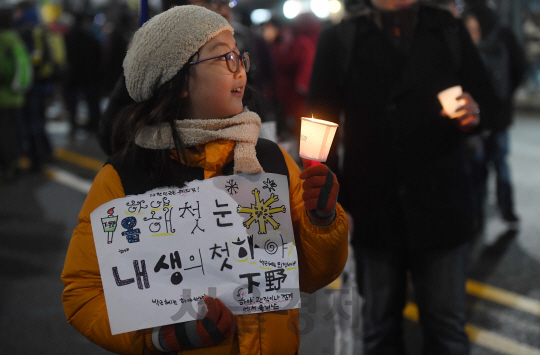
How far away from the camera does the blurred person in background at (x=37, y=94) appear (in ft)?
25.4

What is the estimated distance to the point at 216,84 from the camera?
1.53 meters

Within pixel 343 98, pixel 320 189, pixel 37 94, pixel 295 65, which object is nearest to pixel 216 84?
pixel 320 189

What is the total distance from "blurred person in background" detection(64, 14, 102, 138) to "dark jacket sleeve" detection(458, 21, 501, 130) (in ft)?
28.3

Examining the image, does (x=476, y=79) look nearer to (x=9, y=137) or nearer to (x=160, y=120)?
(x=160, y=120)

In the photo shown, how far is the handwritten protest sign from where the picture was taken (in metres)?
1.39

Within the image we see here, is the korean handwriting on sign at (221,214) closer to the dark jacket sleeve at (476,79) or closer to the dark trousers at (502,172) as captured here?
the dark jacket sleeve at (476,79)

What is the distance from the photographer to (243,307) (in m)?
1.43

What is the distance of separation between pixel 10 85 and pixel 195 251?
21.1 ft

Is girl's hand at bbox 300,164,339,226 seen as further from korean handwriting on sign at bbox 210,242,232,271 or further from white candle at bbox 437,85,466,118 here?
white candle at bbox 437,85,466,118

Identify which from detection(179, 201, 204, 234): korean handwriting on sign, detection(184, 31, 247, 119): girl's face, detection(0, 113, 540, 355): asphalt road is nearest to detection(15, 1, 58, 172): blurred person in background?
detection(0, 113, 540, 355): asphalt road

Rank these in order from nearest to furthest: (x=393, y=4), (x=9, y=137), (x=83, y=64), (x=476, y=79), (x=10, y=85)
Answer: (x=393, y=4) < (x=476, y=79) < (x=10, y=85) < (x=9, y=137) < (x=83, y=64)

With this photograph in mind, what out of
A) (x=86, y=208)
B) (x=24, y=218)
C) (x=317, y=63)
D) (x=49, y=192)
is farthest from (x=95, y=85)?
(x=86, y=208)

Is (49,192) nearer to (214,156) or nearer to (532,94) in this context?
(214,156)

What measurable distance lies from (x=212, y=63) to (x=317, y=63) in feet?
3.28
